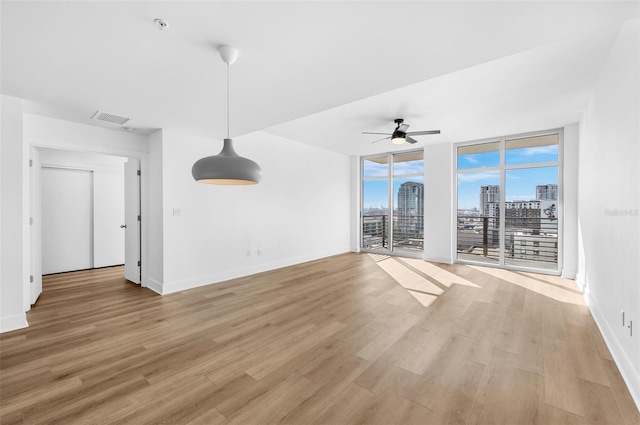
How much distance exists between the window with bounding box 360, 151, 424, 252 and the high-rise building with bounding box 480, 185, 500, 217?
1.29 m

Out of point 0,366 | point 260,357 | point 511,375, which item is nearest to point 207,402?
point 260,357

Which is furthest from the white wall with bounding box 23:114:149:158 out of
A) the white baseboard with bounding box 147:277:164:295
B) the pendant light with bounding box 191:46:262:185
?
the pendant light with bounding box 191:46:262:185

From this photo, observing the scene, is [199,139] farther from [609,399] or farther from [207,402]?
[609,399]

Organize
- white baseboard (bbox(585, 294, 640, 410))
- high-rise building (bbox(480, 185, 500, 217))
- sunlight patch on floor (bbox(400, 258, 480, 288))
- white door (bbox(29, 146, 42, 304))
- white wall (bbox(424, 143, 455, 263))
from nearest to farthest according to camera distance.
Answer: white baseboard (bbox(585, 294, 640, 410))
white door (bbox(29, 146, 42, 304))
sunlight patch on floor (bbox(400, 258, 480, 288))
high-rise building (bbox(480, 185, 500, 217))
white wall (bbox(424, 143, 455, 263))

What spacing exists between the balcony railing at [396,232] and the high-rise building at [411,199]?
131 mm

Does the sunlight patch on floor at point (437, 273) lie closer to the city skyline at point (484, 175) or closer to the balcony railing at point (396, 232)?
the balcony railing at point (396, 232)

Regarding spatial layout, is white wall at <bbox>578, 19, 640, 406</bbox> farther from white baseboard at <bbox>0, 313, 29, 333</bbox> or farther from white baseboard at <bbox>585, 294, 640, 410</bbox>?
white baseboard at <bbox>0, 313, 29, 333</bbox>

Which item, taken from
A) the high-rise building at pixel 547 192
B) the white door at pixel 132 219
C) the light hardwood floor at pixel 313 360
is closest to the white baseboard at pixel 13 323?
the light hardwood floor at pixel 313 360

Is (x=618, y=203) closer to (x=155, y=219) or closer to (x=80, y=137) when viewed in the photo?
(x=155, y=219)

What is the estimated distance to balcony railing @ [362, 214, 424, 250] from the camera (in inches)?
278

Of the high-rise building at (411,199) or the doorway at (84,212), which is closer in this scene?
the doorway at (84,212)

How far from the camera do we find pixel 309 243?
21.9 ft

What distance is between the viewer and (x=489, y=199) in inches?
236

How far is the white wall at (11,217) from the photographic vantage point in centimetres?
295
